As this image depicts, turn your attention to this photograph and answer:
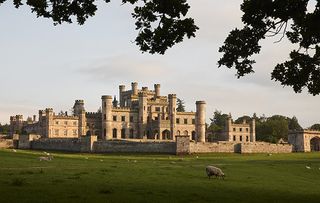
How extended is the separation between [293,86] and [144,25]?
613 cm

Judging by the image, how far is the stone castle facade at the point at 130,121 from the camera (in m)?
105

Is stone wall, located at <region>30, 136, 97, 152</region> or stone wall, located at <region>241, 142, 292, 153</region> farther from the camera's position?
stone wall, located at <region>241, 142, 292, 153</region>

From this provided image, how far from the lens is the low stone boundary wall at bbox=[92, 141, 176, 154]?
261ft

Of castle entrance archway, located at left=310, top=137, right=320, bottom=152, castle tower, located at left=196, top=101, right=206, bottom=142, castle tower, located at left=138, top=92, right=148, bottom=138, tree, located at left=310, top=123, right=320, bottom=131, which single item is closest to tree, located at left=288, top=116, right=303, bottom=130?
tree, located at left=310, top=123, right=320, bottom=131

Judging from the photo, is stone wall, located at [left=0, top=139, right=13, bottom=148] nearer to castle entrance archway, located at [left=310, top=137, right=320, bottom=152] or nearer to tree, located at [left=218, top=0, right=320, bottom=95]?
castle entrance archway, located at [left=310, top=137, right=320, bottom=152]

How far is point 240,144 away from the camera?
282 ft

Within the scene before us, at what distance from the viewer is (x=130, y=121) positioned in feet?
352

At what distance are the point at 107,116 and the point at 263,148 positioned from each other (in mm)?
32937

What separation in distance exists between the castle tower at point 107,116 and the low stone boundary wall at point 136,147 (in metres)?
21.2

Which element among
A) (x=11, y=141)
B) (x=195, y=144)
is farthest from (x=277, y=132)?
(x=11, y=141)

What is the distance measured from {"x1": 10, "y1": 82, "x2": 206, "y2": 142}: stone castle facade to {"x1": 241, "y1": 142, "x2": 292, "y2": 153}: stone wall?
780 inches

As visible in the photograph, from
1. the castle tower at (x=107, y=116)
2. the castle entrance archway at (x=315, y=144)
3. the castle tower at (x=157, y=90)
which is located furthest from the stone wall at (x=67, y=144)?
the castle entrance archway at (x=315, y=144)

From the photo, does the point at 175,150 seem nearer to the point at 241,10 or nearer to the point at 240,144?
the point at 240,144

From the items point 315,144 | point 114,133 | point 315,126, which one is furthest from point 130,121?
point 315,126
